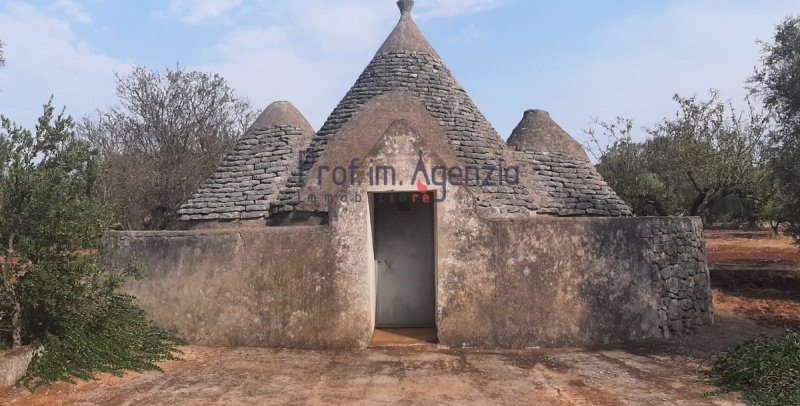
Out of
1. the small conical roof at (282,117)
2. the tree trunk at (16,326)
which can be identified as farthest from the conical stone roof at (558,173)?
the tree trunk at (16,326)

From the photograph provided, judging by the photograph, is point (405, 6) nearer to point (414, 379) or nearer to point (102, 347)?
point (414, 379)

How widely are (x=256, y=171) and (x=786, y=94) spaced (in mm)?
9528

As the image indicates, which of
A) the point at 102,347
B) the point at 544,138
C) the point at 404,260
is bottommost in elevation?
the point at 102,347

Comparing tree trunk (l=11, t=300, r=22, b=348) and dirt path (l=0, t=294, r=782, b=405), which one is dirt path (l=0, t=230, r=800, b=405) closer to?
dirt path (l=0, t=294, r=782, b=405)

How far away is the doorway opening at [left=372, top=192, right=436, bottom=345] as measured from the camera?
8383 mm

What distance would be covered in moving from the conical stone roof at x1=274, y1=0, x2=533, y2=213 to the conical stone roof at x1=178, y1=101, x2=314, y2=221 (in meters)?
0.39

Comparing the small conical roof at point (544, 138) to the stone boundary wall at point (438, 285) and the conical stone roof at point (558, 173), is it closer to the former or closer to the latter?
the conical stone roof at point (558, 173)

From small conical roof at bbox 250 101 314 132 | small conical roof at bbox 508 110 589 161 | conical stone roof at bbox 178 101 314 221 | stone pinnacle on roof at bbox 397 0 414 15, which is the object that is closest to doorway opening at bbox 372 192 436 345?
conical stone roof at bbox 178 101 314 221

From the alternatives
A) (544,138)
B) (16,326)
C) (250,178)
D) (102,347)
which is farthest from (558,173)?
(16,326)

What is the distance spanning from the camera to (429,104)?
36.3 ft

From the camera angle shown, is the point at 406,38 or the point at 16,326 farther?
the point at 406,38

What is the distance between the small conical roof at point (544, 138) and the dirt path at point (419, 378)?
18.4 ft

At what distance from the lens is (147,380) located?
543cm

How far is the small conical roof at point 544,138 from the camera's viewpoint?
39.3ft
